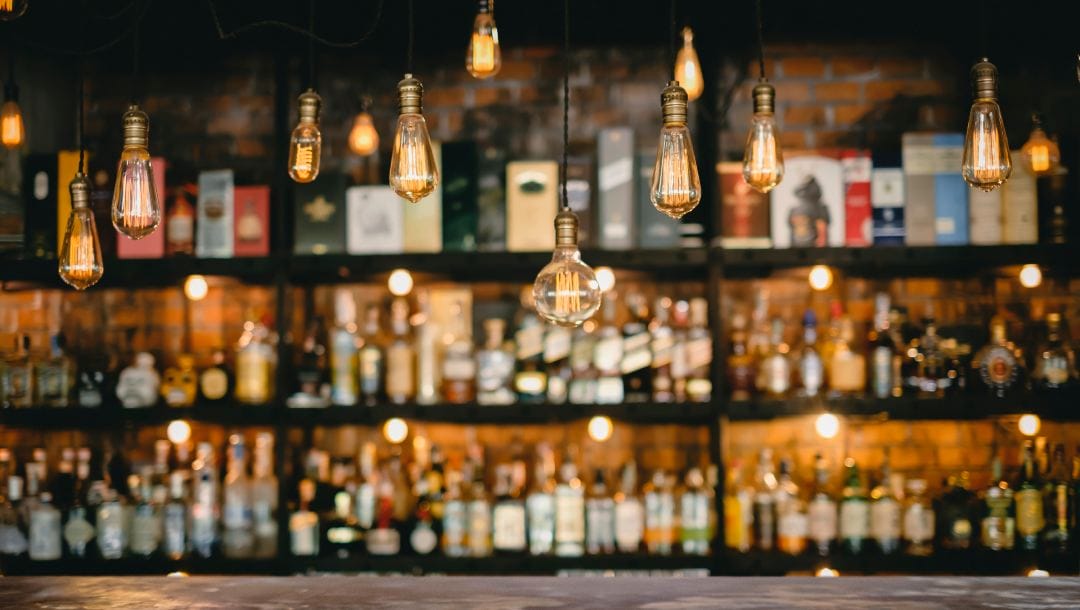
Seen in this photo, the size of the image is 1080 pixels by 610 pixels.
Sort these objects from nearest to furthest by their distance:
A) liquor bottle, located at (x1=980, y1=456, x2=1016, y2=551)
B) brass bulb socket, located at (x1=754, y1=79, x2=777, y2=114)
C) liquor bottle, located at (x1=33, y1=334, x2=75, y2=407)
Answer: brass bulb socket, located at (x1=754, y1=79, x2=777, y2=114) < liquor bottle, located at (x1=980, y1=456, x2=1016, y2=551) < liquor bottle, located at (x1=33, y1=334, x2=75, y2=407)

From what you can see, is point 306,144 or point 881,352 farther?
point 881,352

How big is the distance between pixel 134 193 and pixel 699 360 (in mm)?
1748

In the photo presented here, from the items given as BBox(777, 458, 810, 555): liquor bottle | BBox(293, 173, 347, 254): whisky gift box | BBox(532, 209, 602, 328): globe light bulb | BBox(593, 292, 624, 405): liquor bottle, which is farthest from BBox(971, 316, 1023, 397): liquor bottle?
BBox(293, 173, 347, 254): whisky gift box

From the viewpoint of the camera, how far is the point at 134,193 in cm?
173

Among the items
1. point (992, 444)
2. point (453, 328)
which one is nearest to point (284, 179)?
point (453, 328)

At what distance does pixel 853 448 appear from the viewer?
319 cm

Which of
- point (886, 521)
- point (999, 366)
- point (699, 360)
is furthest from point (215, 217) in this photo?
point (999, 366)

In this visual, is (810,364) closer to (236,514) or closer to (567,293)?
(567,293)

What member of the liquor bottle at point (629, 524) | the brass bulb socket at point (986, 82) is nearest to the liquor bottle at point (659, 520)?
the liquor bottle at point (629, 524)

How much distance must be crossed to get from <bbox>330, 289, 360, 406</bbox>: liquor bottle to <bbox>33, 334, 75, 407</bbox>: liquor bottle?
838 millimetres

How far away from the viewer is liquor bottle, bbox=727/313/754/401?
2977mm

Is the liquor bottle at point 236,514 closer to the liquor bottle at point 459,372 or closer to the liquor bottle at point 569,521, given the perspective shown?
the liquor bottle at point 459,372

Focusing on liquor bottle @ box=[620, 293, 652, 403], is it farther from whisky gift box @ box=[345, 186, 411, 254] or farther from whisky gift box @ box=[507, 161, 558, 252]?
whisky gift box @ box=[345, 186, 411, 254]

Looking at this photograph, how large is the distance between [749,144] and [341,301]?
1.65 meters
